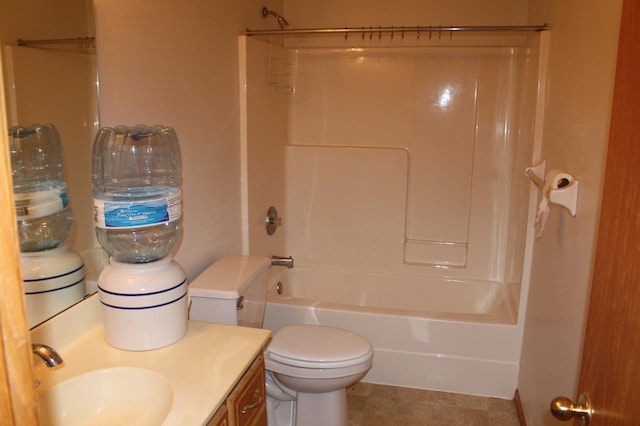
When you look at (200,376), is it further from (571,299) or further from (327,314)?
(327,314)

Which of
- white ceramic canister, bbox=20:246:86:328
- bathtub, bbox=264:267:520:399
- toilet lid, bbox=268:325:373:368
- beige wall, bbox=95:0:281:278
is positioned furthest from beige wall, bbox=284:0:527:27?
white ceramic canister, bbox=20:246:86:328

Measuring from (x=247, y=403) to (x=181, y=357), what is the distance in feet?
0.73

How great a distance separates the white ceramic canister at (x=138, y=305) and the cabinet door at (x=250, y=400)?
250 millimetres

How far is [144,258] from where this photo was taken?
162cm

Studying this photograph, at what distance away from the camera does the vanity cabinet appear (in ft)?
4.37

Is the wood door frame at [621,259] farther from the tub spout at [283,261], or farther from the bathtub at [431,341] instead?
the tub spout at [283,261]

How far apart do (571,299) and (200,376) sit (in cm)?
124

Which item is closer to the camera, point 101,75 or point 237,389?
point 237,389

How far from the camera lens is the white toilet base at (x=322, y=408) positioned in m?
2.34

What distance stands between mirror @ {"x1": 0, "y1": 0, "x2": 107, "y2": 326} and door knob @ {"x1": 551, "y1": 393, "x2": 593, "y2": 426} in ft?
4.07

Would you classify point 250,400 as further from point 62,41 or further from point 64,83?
point 62,41

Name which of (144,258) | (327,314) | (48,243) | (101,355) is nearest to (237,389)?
(101,355)

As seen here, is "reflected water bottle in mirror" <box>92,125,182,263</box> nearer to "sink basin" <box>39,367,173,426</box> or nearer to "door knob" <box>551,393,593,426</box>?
"sink basin" <box>39,367,173,426</box>

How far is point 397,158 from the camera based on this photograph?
11.2 ft
